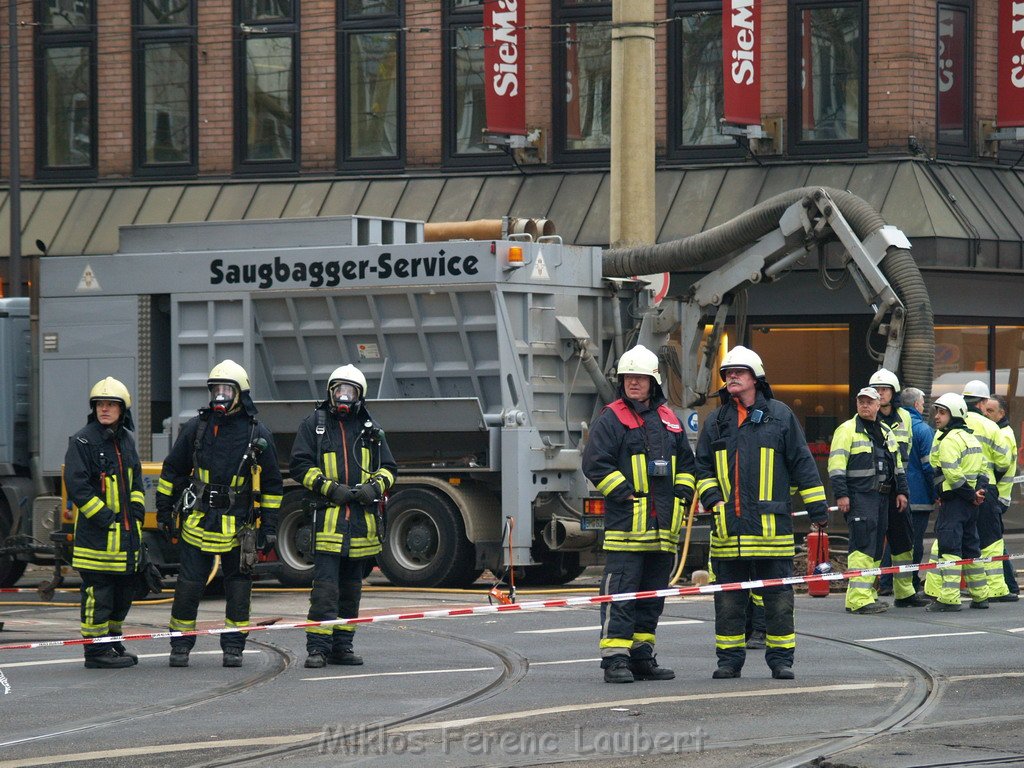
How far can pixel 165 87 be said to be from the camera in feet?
89.9

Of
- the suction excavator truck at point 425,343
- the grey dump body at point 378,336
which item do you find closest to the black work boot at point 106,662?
the suction excavator truck at point 425,343

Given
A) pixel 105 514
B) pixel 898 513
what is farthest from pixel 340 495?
pixel 898 513

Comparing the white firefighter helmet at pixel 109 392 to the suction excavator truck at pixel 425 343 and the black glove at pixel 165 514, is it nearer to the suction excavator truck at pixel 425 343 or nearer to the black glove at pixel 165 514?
the black glove at pixel 165 514

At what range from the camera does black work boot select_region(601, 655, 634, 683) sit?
10.6 metres

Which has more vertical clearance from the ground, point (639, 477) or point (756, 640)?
point (639, 477)

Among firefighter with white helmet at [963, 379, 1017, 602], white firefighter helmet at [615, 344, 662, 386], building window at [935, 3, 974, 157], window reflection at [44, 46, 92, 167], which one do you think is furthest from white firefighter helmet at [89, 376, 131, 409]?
window reflection at [44, 46, 92, 167]

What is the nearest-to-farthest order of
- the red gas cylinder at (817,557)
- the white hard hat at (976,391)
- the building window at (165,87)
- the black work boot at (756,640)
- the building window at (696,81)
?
the black work boot at (756,640)
the red gas cylinder at (817,557)
the white hard hat at (976,391)
the building window at (696,81)
the building window at (165,87)

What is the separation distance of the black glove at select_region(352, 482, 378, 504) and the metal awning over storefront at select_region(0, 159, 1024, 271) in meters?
12.4

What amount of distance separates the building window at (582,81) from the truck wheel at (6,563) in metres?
10.0

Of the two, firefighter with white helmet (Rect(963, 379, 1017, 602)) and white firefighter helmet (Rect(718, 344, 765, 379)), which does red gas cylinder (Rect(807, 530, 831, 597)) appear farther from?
white firefighter helmet (Rect(718, 344, 765, 379))

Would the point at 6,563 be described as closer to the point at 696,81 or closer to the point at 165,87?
the point at 165,87

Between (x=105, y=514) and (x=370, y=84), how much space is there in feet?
50.0

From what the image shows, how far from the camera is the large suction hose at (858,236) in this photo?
17.3 metres

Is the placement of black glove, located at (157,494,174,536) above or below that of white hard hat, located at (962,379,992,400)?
below
